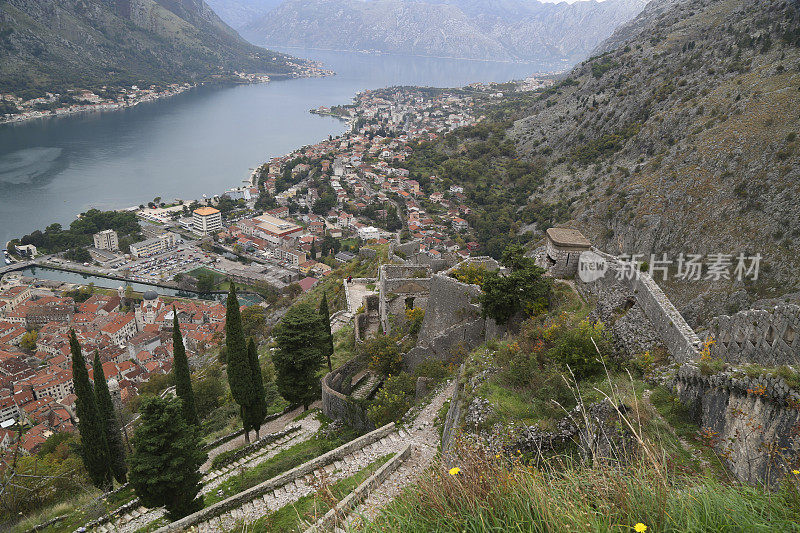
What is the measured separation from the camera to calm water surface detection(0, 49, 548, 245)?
6938 centimetres

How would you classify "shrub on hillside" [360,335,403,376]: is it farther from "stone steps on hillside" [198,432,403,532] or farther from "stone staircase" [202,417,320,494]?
"stone steps on hillside" [198,432,403,532]

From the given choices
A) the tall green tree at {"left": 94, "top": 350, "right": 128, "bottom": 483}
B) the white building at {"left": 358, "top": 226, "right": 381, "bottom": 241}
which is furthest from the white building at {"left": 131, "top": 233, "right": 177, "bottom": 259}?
the tall green tree at {"left": 94, "top": 350, "right": 128, "bottom": 483}

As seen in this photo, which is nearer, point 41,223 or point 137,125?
point 41,223

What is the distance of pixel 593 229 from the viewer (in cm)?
3431

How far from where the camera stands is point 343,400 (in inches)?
459

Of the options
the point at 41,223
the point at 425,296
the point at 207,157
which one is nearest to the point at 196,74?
the point at 207,157

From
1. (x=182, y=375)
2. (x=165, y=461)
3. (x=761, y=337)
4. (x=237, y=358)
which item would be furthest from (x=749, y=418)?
(x=182, y=375)

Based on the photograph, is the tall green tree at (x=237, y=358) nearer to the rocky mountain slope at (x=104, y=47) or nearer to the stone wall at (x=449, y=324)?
the stone wall at (x=449, y=324)

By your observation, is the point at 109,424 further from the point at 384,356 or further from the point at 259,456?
the point at 384,356

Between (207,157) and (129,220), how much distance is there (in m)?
32.8

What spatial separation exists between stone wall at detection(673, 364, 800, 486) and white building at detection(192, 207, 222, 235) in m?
67.1

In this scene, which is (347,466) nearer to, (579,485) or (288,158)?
(579,485)

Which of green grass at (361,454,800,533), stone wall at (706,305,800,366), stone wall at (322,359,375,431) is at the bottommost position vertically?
stone wall at (322,359,375,431)

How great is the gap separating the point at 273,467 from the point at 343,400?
239cm
